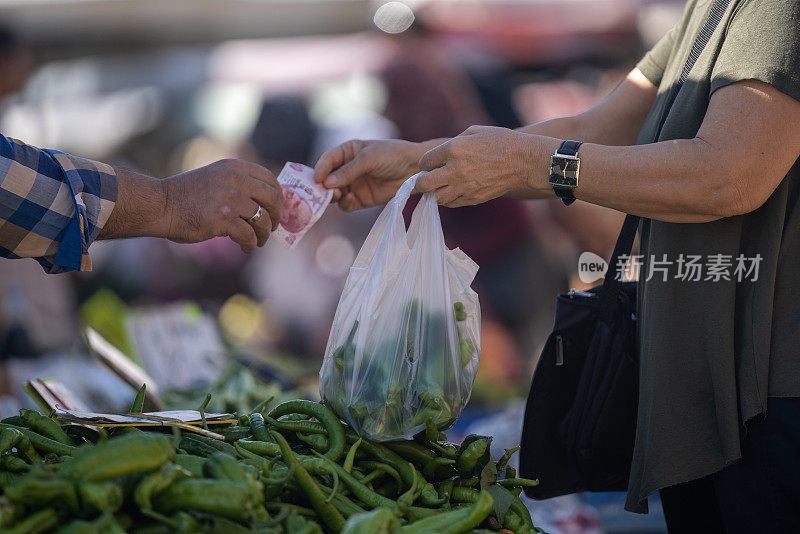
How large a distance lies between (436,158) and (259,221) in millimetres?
654

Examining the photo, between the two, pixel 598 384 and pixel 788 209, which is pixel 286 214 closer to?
pixel 598 384

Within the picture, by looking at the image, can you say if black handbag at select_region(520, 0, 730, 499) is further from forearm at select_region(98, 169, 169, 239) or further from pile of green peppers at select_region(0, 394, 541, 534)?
forearm at select_region(98, 169, 169, 239)

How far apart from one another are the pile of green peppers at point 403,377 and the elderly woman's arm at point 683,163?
427mm

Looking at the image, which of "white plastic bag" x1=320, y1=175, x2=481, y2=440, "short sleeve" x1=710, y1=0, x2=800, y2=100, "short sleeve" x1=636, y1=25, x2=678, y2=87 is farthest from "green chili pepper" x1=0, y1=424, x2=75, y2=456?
"short sleeve" x1=636, y1=25, x2=678, y2=87

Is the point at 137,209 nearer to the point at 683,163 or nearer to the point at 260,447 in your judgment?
the point at 260,447

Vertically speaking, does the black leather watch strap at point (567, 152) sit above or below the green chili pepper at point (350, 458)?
above

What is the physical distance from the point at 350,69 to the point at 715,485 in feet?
14.8

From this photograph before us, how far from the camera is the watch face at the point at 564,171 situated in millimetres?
1955

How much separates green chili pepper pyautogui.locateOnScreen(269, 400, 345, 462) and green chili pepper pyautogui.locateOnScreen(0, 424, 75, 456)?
566 millimetres

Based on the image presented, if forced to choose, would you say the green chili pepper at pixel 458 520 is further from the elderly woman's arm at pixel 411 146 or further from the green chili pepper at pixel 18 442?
the elderly woman's arm at pixel 411 146

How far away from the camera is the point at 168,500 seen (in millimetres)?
1586

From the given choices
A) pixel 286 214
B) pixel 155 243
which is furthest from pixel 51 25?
pixel 286 214

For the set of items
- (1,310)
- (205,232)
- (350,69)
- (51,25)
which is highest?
(51,25)

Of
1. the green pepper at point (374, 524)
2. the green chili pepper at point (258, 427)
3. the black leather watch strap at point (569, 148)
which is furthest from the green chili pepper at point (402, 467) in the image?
the black leather watch strap at point (569, 148)
